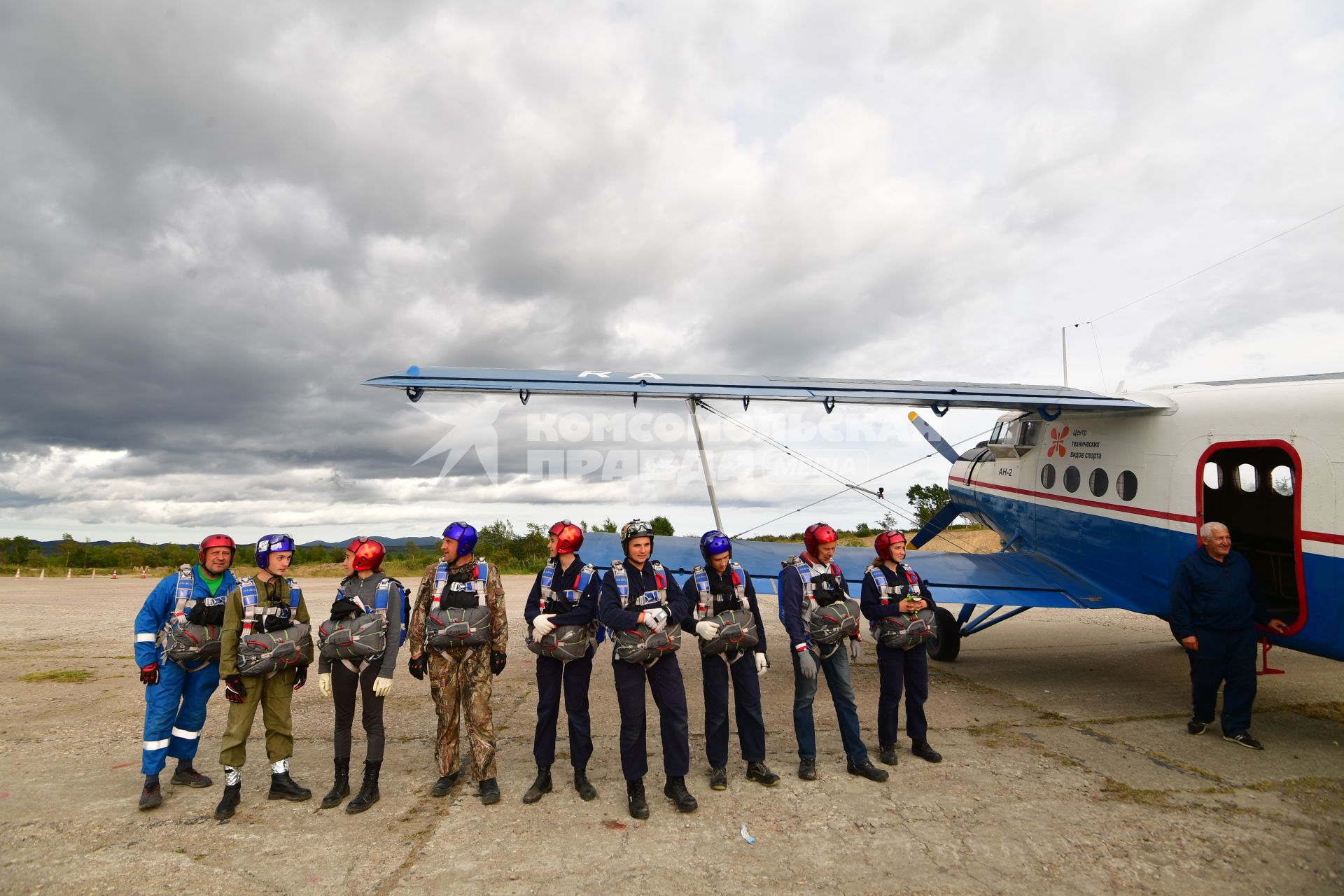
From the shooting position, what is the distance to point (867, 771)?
5105mm

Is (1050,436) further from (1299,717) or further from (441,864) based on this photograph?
(441,864)

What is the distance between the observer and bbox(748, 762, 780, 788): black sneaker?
4.97 m

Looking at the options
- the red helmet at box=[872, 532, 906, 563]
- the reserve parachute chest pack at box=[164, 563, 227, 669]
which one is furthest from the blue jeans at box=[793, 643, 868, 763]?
the reserve parachute chest pack at box=[164, 563, 227, 669]

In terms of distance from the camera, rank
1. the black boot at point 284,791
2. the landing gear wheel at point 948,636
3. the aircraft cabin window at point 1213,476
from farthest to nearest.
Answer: the landing gear wheel at point 948,636
the aircraft cabin window at point 1213,476
the black boot at point 284,791

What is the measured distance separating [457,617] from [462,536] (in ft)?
2.02

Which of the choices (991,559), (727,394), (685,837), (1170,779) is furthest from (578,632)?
(991,559)

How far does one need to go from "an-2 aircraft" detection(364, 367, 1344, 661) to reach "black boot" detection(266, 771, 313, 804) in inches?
150

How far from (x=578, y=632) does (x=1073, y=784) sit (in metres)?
3.92

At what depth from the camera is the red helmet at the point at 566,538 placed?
4.98m

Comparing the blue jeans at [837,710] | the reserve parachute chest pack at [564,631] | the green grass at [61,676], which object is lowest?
the green grass at [61,676]

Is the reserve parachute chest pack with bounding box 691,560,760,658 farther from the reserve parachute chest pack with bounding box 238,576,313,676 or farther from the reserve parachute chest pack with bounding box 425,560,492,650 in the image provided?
the reserve parachute chest pack with bounding box 238,576,313,676

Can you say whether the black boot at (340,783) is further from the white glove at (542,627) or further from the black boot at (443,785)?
the white glove at (542,627)

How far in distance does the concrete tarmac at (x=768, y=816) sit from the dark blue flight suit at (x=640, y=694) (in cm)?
34

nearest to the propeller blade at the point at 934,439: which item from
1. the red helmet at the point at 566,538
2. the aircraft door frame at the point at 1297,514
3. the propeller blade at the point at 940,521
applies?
the propeller blade at the point at 940,521
